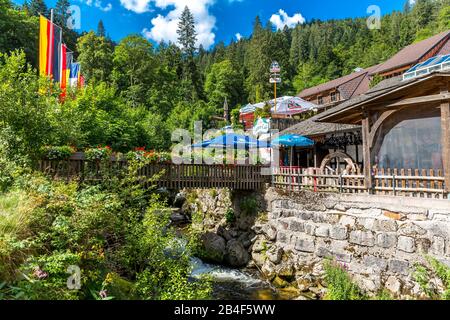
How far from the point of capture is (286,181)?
43.2ft

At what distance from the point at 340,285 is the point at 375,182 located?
3410mm

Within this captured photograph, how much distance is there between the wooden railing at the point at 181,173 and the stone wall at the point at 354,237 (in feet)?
4.91

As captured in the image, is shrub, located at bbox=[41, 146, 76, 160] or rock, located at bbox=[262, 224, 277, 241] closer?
shrub, located at bbox=[41, 146, 76, 160]

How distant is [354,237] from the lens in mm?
9414

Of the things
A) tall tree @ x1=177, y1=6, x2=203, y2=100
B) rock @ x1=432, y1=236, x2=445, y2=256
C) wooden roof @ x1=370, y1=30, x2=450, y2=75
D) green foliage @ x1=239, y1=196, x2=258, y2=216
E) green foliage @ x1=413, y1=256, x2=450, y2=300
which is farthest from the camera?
tall tree @ x1=177, y1=6, x2=203, y2=100

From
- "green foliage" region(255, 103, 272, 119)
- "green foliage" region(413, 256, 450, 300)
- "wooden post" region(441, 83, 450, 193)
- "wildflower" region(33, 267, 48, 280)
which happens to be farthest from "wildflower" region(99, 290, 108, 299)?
"green foliage" region(255, 103, 272, 119)

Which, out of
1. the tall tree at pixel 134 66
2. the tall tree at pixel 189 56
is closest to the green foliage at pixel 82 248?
the tall tree at pixel 134 66

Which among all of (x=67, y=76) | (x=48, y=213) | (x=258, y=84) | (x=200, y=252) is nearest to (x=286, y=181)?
(x=200, y=252)

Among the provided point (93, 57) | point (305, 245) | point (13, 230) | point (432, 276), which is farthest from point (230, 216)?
point (93, 57)

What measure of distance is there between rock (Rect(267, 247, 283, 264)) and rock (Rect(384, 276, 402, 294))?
405cm

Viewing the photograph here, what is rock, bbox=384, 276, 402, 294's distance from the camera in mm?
8016

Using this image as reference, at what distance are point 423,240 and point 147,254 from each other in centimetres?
708

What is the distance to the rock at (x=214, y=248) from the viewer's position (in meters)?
13.5

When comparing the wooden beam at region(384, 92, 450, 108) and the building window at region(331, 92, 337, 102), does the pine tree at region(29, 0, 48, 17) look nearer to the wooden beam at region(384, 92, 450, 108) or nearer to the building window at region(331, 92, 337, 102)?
the building window at region(331, 92, 337, 102)
